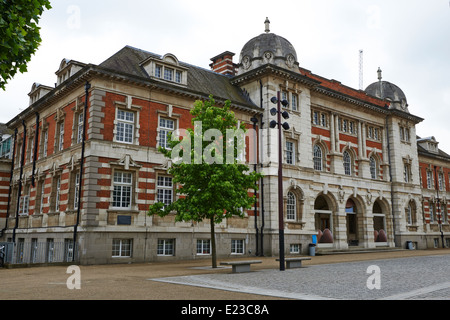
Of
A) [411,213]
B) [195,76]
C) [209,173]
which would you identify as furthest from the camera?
[411,213]

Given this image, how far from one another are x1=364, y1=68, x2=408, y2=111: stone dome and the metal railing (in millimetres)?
32141

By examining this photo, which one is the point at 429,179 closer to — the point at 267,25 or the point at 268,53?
the point at 267,25

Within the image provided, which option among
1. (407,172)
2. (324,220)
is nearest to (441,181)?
(407,172)

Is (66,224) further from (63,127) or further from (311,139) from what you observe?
(311,139)

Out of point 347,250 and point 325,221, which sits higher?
point 325,221

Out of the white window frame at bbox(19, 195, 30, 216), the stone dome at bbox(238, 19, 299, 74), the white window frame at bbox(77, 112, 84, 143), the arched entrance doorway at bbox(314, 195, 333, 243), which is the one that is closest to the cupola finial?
the stone dome at bbox(238, 19, 299, 74)

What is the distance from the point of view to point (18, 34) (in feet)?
30.4

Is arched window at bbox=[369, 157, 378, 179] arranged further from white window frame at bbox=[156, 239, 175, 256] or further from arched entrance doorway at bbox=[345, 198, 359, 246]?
white window frame at bbox=[156, 239, 175, 256]

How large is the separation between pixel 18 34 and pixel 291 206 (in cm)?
2302

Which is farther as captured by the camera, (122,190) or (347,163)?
(347,163)

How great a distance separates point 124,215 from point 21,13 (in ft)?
44.6

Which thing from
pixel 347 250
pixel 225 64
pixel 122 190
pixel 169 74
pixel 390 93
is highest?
pixel 225 64

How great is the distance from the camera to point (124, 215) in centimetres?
2181

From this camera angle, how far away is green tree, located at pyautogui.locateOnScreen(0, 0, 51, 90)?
9.09m
